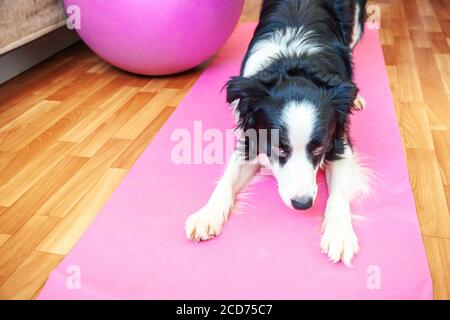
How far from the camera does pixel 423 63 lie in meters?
3.44

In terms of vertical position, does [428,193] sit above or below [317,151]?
below

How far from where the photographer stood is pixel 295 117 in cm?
156

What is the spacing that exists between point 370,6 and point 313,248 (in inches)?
173

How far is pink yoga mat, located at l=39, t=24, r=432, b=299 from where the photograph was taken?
1.45m

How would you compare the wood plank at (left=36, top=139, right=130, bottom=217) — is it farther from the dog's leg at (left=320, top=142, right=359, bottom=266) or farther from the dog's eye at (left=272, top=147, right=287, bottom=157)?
the dog's leg at (left=320, top=142, right=359, bottom=266)

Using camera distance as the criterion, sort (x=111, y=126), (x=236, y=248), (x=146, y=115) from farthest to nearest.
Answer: (x=146, y=115) < (x=111, y=126) < (x=236, y=248)

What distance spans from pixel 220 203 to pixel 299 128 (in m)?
0.45

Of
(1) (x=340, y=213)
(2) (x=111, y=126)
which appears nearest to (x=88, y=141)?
(2) (x=111, y=126)

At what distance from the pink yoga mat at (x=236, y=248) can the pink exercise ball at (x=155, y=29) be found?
951mm

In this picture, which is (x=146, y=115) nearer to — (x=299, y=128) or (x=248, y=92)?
(x=248, y=92)

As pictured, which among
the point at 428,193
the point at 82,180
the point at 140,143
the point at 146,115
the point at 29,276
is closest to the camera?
the point at 29,276

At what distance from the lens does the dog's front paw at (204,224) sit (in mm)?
1636
